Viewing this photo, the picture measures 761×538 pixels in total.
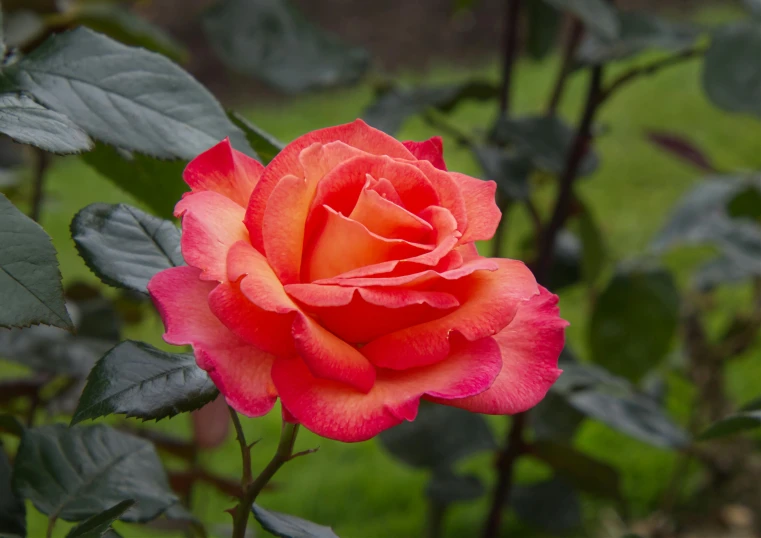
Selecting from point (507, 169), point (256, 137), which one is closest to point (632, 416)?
point (507, 169)

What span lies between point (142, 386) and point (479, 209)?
0.63 ft

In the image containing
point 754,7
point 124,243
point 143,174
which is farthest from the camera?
point 754,7

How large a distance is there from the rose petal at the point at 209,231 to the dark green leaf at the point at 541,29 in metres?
0.95

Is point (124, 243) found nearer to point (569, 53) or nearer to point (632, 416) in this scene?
point (632, 416)

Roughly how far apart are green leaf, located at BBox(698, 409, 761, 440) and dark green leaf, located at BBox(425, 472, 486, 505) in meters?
0.61

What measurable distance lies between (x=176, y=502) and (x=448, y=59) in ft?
12.9

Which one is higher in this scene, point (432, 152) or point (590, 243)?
point (432, 152)

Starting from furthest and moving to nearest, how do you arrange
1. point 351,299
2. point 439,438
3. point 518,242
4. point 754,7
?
point 518,242 < point 439,438 < point 754,7 < point 351,299

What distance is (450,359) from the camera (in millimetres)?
370

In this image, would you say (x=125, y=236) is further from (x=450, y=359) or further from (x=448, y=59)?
(x=448, y=59)

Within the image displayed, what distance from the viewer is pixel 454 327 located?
1.19 feet

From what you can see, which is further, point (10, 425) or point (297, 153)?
point (10, 425)

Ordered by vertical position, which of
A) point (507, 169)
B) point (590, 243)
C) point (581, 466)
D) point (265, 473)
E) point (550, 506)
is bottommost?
point (550, 506)

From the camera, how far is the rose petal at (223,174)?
0.41 metres
